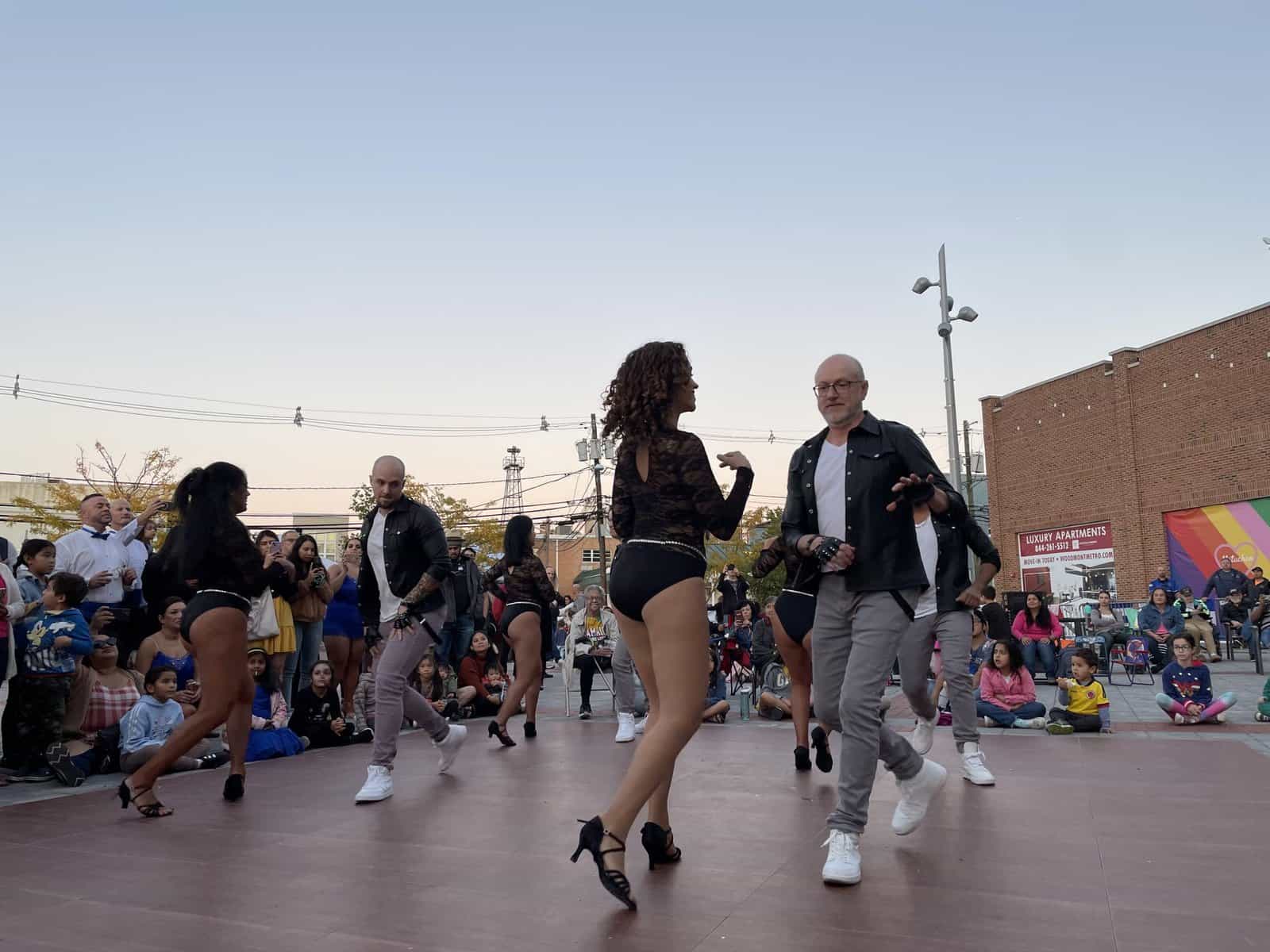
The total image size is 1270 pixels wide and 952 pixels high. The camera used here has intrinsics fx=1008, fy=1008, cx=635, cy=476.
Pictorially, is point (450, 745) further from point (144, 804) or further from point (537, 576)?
point (537, 576)

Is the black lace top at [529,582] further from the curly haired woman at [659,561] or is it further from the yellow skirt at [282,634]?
the curly haired woman at [659,561]

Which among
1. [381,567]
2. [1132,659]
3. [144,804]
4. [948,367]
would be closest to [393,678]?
[381,567]

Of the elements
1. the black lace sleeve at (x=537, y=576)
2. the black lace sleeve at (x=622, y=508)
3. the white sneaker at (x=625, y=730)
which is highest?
the black lace sleeve at (x=622, y=508)

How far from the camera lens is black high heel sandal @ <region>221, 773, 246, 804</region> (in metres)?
5.66

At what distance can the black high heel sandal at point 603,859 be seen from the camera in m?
3.21

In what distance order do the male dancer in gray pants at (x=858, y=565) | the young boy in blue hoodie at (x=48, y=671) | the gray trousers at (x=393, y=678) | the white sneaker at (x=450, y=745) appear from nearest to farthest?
the male dancer in gray pants at (x=858, y=565), the gray trousers at (x=393, y=678), the white sneaker at (x=450, y=745), the young boy in blue hoodie at (x=48, y=671)

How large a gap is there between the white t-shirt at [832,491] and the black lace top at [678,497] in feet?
1.53

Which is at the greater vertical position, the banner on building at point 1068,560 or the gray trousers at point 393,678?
the banner on building at point 1068,560

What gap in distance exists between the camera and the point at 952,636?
19.7 ft

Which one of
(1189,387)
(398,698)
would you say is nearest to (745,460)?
(398,698)

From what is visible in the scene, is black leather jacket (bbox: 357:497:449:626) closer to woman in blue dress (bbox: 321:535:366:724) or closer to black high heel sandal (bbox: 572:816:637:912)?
black high heel sandal (bbox: 572:816:637:912)

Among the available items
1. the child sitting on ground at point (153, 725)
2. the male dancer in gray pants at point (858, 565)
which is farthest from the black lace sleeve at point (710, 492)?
the child sitting on ground at point (153, 725)

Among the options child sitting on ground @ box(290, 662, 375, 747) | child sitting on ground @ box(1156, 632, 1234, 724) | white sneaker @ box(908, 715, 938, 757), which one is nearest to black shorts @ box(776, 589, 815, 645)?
white sneaker @ box(908, 715, 938, 757)

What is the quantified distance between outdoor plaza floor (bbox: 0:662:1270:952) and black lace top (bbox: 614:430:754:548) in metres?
1.26
